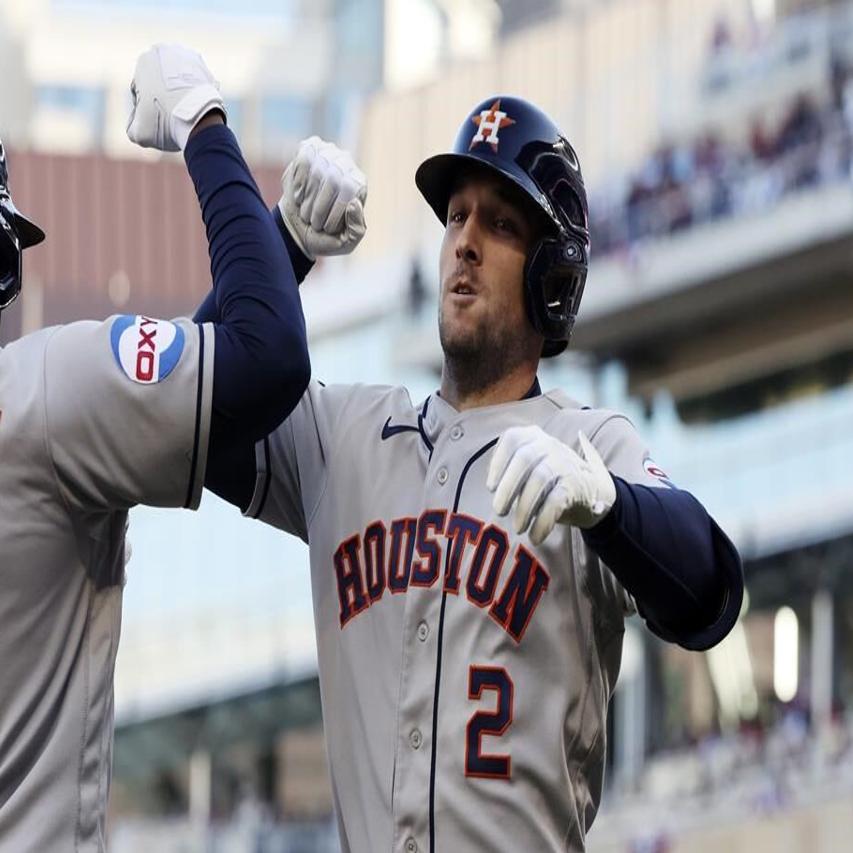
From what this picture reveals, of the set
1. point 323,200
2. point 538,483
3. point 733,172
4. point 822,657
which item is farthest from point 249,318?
point 733,172

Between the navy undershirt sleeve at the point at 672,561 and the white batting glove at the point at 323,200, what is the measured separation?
0.84 m

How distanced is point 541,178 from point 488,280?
23 cm

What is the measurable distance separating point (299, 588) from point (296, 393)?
110 feet

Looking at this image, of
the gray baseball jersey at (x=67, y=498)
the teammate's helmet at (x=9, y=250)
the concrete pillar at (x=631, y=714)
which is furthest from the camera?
the concrete pillar at (x=631, y=714)

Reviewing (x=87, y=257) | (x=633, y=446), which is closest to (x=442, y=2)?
(x=87, y=257)

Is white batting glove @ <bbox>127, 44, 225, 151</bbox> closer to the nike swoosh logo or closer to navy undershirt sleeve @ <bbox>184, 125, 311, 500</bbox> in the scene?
navy undershirt sleeve @ <bbox>184, 125, 311, 500</bbox>

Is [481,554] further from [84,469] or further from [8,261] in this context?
[8,261]

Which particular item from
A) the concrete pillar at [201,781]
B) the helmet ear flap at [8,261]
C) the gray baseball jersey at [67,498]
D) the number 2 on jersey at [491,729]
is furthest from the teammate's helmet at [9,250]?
the concrete pillar at [201,781]

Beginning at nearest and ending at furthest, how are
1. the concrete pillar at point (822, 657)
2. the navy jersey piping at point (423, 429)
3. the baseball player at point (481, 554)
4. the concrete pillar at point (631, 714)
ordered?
1. the baseball player at point (481, 554)
2. the navy jersey piping at point (423, 429)
3. the concrete pillar at point (822, 657)
4. the concrete pillar at point (631, 714)

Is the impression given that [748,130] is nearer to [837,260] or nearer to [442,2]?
[837,260]

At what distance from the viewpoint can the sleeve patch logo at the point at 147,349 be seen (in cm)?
444

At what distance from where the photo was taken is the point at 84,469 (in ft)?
14.5

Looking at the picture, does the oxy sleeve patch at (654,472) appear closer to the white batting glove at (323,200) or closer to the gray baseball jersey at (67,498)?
the white batting glove at (323,200)

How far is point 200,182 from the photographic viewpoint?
15.6 feet
